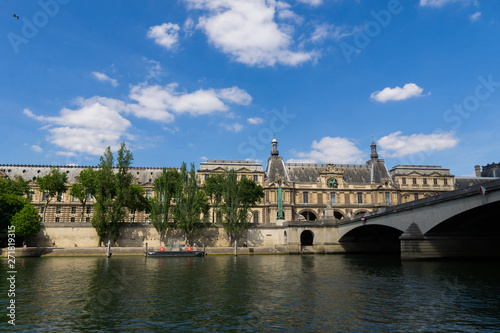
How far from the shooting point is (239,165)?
10312 cm

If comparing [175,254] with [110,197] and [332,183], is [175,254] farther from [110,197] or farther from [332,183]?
[332,183]

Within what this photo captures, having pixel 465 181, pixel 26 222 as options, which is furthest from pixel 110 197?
pixel 465 181

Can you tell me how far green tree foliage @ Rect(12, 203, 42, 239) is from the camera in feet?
202

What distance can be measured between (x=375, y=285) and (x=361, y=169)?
281ft

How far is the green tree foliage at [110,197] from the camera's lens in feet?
223

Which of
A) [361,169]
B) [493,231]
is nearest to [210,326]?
[493,231]

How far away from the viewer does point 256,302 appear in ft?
75.4

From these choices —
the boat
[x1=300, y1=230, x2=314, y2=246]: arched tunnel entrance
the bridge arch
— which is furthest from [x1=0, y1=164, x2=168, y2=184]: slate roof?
[x1=300, y1=230, x2=314, y2=246]: arched tunnel entrance

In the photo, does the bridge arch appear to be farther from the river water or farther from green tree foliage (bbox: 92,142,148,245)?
the river water

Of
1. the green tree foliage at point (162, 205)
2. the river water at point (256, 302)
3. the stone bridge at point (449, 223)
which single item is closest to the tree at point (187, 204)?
the green tree foliage at point (162, 205)

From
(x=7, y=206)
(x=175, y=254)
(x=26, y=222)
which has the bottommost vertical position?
(x=175, y=254)

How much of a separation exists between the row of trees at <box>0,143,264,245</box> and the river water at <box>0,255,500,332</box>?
33.0m

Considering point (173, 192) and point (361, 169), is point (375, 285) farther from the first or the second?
point (361, 169)

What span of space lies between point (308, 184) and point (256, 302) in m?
81.5
